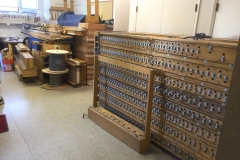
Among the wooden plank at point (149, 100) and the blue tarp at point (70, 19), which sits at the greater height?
the blue tarp at point (70, 19)

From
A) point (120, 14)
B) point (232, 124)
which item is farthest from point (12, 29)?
point (232, 124)

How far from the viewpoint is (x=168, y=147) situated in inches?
83.5

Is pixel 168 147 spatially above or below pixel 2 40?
below

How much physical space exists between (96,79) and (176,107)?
1.33 meters

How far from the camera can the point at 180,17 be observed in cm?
272

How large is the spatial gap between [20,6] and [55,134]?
5750mm

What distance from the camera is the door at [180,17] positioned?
2572 mm

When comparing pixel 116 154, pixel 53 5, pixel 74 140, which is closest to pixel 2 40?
pixel 53 5

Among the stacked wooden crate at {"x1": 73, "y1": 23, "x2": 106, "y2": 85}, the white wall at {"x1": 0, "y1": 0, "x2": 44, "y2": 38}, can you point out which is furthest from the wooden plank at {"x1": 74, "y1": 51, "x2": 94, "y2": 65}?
the white wall at {"x1": 0, "y1": 0, "x2": 44, "y2": 38}

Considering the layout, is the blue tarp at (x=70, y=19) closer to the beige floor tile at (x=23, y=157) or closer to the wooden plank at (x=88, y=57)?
the wooden plank at (x=88, y=57)

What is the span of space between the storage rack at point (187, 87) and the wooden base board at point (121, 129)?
0.61 ft

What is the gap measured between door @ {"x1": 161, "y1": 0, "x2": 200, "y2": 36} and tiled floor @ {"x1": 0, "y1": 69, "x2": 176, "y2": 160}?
158 centimetres

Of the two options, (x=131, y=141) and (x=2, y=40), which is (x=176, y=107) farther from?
(x=2, y=40)

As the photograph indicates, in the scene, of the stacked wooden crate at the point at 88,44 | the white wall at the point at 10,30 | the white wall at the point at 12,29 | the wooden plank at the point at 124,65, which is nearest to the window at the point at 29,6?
the white wall at the point at 12,29
